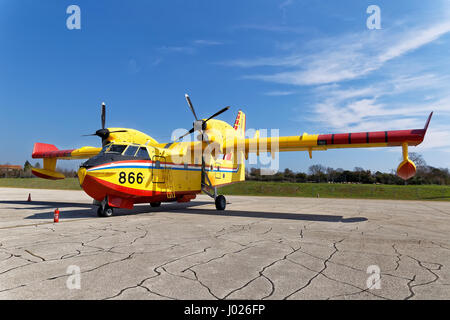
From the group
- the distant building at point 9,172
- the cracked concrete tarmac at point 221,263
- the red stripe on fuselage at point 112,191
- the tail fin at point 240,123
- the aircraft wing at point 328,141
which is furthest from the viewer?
the distant building at point 9,172

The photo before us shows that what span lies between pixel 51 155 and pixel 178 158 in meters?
Result: 11.5

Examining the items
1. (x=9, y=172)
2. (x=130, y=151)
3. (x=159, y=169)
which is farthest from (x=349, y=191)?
(x=9, y=172)

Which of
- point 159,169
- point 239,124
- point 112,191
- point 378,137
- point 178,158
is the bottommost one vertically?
point 112,191

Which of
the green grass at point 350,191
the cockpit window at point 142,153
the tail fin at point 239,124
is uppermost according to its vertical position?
the tail fin at point 239,124

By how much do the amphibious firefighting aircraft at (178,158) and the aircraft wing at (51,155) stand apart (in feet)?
0.52

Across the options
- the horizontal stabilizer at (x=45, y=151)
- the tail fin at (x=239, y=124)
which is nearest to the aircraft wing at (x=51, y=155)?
the horizontal stabilizer at (x=45, y=151)

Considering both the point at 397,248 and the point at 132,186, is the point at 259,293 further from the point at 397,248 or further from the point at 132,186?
the point at 132,186

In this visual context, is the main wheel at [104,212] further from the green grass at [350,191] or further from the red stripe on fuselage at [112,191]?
the green grass at [350,191]

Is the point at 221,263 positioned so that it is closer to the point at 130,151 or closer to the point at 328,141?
the point at 130,151

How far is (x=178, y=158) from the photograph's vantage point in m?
15.0

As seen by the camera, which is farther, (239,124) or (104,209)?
(239,124)

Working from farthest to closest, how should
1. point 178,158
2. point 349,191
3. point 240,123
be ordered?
point 349,191 < point 240,123 < point 178,158

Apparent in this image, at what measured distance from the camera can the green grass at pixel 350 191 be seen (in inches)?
1294

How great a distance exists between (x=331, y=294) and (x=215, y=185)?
13.5 m
